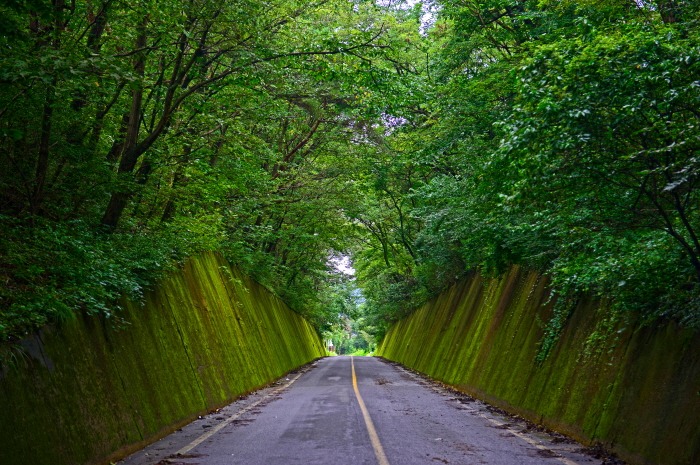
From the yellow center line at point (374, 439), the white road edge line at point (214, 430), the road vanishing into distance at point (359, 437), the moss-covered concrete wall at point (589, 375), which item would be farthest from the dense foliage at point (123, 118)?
the moss-covered concrete wall at point (589, 375)

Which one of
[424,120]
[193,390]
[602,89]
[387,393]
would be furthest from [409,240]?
[602,89]

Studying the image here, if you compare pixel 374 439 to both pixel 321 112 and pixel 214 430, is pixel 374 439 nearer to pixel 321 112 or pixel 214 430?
pixel 214 430

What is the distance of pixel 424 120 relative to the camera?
75.0 feet

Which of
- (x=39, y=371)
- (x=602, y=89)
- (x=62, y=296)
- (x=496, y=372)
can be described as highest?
(x=602, y=89)

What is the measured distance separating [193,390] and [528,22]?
14250mm

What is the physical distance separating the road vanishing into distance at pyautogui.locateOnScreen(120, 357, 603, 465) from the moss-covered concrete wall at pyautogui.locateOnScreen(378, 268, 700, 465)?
21.8 inches

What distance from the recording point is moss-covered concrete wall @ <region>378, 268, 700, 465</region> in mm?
6207

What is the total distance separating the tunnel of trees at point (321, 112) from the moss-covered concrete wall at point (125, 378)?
0.48 meters

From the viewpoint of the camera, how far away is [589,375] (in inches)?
342

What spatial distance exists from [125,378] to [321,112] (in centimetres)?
1357

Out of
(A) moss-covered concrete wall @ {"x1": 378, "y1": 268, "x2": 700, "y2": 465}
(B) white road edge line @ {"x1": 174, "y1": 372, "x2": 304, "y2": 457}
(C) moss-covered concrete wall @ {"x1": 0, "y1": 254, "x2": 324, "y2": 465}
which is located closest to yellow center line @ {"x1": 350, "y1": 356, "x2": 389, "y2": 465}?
(B) white road edge line @ {"x1": 174, "y1": 372, "x2": 304, "y2": 457}

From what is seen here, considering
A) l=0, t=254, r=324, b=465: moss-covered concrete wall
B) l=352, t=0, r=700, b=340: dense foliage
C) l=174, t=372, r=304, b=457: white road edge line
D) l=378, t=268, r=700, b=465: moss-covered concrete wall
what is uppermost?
l=352, t=0, r=700, b=340: dense foliage

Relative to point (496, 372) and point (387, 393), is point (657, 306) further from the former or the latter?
point (387, 393)

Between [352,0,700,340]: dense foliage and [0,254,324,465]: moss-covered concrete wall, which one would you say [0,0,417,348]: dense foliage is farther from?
[352,0,700,340]: dense foliage
